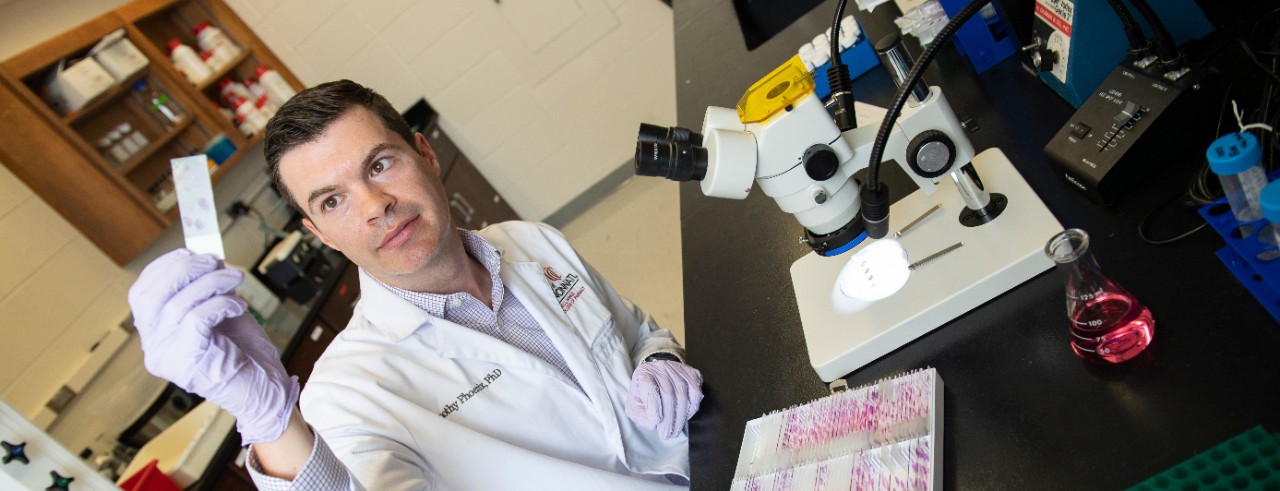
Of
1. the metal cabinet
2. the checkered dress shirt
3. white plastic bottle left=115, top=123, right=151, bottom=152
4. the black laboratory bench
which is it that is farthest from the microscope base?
white plastic bottle left=115, top=123, right=151, bottom=152

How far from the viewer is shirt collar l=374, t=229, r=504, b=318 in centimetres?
149

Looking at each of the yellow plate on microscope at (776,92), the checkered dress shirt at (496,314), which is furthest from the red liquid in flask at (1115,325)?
the checkered dress shirt at (496,314)

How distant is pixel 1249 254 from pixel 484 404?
3.86 feet

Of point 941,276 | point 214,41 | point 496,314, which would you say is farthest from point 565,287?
point 214,41

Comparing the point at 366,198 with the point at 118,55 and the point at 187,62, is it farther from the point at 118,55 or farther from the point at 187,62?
the point at 187,62

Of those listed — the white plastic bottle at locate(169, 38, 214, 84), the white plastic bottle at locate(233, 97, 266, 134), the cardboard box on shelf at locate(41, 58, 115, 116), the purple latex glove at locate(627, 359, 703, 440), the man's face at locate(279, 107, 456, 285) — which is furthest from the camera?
the white plastic bottle at locate(233, 97, 266, 134)

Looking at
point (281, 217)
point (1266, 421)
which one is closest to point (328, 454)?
point (1266, 421)

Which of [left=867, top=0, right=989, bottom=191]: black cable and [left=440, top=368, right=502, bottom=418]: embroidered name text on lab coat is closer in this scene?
[left=867, top=0, right=989, bottom=191]: black cable

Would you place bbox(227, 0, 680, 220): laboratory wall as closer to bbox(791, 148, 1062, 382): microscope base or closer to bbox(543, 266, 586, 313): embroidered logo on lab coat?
bbox(543, 266, 586, 313): embroidered logo on lab coat

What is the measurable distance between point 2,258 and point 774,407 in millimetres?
2774

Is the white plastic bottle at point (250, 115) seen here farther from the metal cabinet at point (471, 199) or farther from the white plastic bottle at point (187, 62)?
the metal cabinet at point (471, 199)

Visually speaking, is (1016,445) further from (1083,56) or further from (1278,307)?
(1083,56)

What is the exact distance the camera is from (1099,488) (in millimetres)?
758

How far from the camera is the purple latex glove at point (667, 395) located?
1286 millimetres
